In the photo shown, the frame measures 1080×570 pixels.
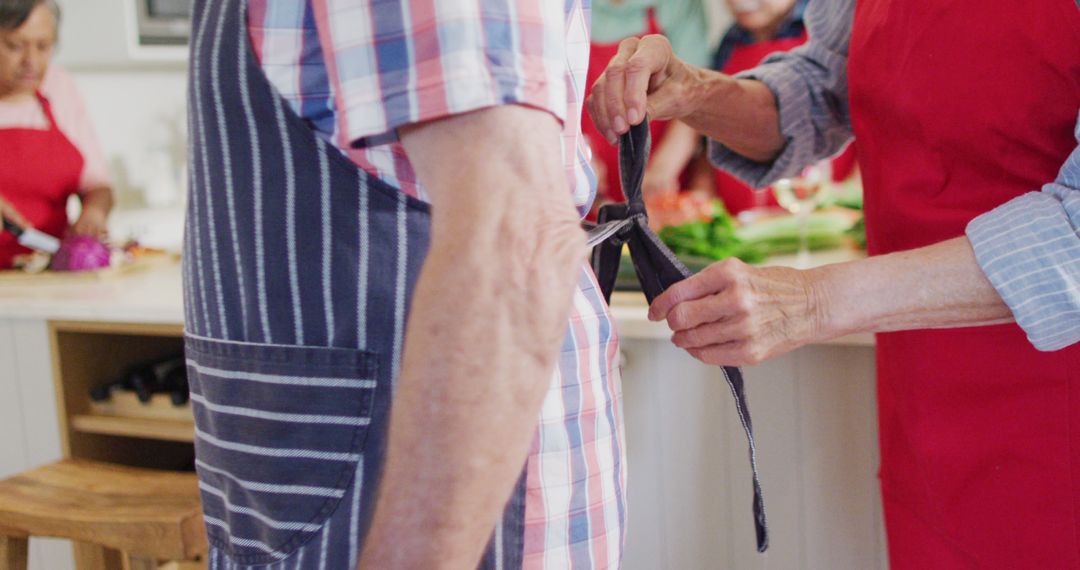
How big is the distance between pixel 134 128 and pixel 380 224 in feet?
11.8

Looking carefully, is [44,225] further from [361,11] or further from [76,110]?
[361,11]

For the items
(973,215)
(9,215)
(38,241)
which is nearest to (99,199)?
(9,215)

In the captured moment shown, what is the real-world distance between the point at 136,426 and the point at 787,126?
125 centimetres

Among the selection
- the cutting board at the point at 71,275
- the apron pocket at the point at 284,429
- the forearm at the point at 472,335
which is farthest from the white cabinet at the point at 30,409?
the forearm at the point at 472,335

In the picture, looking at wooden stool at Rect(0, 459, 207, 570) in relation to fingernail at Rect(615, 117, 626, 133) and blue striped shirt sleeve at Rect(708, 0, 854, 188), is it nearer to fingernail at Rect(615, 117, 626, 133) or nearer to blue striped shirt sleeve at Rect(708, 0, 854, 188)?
fingernail at Rect(615, 117, 626, 133)

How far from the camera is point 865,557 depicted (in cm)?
123

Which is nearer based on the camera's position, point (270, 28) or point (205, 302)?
point (270, 28)

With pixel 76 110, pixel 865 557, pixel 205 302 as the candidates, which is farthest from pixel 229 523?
pixel 76 110

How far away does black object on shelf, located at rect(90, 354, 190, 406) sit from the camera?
1.66 m

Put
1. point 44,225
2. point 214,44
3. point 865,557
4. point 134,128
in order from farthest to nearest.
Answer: point 134,128
point 44,225
point 865,557
point 214,44

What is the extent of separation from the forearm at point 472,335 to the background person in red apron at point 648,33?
6.95 ft

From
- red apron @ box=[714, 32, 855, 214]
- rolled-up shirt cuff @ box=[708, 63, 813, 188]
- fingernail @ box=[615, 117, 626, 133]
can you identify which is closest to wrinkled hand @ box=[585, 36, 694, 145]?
fingernail @ box=[615, 117, 626, 133]

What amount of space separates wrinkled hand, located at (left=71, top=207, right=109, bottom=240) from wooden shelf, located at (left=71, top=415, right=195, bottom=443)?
72 centimetres

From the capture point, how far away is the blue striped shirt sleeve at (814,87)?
1115mm
